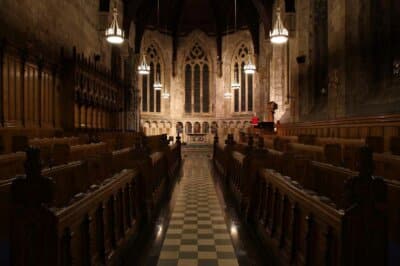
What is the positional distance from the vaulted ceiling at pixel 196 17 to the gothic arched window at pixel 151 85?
7.15 feet

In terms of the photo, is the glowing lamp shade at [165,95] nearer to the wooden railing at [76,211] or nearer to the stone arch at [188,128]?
the stone arch at [188,128]

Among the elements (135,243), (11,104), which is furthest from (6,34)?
(135,243)

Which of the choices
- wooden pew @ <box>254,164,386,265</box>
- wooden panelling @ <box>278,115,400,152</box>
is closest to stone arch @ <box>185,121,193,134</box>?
wooden panelling @ <box>278,115,400,152</box>

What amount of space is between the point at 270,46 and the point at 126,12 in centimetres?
993

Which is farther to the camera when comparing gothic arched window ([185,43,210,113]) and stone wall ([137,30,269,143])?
gothic arched window ([185,43,210,113])

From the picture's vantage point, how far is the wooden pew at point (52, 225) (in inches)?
81.0

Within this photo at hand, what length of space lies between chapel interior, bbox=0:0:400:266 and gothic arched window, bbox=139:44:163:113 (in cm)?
492

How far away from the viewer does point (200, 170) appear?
13.4 metres

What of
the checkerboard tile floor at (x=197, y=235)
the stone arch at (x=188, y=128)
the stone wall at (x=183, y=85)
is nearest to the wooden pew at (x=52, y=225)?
the checkerboard tile floor at (x=197, y=235)

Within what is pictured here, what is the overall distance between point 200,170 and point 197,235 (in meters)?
8.31

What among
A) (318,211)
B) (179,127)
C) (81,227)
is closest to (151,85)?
(179,127)

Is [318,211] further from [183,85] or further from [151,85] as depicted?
[183,85]

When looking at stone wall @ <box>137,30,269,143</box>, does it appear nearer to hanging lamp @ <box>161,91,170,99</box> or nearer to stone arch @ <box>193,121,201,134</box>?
stone arch @ <box>193,121,201,134</box>

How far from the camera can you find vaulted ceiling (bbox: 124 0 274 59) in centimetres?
2728
